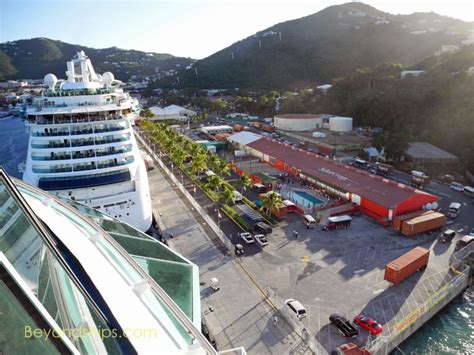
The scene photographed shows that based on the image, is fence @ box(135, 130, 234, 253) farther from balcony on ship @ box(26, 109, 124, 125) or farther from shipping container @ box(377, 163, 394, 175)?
shipping container @ box(377, 163, 394, 175)

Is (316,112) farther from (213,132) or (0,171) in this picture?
(0,171)

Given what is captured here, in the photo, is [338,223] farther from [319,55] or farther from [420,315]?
[319,55]

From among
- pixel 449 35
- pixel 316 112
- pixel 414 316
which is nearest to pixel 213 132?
pixel 316 112

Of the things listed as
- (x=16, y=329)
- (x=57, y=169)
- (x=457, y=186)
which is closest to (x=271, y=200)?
(x=57, y=169)

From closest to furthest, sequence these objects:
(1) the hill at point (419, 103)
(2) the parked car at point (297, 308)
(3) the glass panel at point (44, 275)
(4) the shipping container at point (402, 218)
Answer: (3) the glass panel at point (44, 275) < (2) the parked car at point (297, 308) < (4) the shipping container at point (402, 218) < (1) the hill at point (419, 103)

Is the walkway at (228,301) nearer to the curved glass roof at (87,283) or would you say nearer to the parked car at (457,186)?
the curved glass roof at (87,283)

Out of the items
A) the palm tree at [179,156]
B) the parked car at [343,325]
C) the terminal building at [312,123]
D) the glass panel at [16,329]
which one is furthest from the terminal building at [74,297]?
the terminal building at [312,123]
